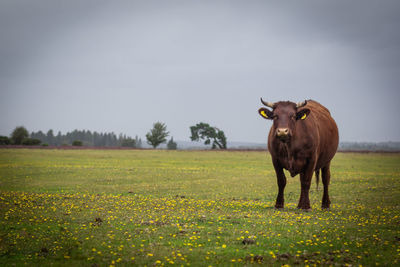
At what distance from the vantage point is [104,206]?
12.2 meters

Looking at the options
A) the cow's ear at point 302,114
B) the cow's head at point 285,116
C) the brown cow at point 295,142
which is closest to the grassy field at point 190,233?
the brown cow at point 295,142

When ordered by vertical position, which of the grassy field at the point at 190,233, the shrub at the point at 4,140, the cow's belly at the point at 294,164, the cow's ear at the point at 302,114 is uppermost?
the cow's ear at the point at 302,114

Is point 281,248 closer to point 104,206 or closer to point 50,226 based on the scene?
point 50,226

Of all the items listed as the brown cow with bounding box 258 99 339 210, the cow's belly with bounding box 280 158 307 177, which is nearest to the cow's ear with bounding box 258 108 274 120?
the brown cow with bounding box 258 99 339 210

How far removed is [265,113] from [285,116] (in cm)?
84

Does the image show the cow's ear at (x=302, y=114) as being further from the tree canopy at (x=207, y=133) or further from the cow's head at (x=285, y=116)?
the tree canopy at (x=207, y=133)

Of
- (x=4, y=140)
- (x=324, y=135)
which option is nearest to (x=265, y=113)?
(x=324, y=135)

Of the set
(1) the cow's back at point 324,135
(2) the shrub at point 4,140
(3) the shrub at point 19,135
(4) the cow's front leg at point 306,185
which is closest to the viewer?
(4) the cow's front leg at point 306,185

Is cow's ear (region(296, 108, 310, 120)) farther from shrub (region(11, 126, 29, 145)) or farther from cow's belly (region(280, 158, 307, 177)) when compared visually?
shrub (region(11, 126, 29, 145))

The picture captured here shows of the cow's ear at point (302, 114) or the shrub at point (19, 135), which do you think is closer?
the cow's ear at point (302, 114)

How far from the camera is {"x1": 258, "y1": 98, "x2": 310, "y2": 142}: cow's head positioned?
35.4 feet

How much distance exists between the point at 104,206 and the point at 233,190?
28.4 ft

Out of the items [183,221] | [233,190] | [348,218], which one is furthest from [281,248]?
[233,190]

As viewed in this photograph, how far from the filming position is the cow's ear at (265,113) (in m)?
11.7
